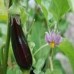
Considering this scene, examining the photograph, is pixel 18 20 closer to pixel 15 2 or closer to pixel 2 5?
pixel 15 2

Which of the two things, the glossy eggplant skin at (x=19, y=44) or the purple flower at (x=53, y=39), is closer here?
the glossy eggplant skin at (x=19, y=44)

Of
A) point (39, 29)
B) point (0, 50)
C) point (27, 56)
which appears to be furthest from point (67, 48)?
point (39, 29)

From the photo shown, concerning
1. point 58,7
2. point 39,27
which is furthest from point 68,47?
point 39,27

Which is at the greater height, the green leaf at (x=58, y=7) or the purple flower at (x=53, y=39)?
the green leaf at (x=58, y=7)

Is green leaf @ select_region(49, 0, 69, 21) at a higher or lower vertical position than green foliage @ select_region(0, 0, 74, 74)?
higher
